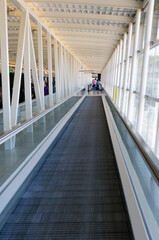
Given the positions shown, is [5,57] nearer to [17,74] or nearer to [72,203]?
[17,74]

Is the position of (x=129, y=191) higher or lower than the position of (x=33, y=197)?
higher

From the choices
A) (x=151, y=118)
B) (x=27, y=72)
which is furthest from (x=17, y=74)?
(x=151, y=118)

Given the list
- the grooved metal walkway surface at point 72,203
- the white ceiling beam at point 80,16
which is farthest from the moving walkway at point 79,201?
the white ceiling beam at point 80,16

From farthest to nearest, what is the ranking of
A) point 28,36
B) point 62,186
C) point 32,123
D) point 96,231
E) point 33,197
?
point 28,36 → point 32,123 → point 62,186 → point 33,197 → point 96,231

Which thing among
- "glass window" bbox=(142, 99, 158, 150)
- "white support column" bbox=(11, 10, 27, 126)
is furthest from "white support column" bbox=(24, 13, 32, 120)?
"glass window" bbox=(142, 99, 158, 150)

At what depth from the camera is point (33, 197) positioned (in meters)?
4.12

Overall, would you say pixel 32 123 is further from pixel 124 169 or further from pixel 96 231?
pixel 96 231

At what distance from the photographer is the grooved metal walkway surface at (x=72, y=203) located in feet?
10.6

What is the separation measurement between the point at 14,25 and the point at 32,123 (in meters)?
9.36

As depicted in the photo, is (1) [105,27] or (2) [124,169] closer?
(2) [124,169]

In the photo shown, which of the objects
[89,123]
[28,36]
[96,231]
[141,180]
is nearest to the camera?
[96,231]

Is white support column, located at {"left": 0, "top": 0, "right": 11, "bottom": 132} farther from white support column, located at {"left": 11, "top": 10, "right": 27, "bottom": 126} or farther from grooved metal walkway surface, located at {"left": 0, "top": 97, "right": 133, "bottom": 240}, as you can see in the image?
grooved metal walkway surface, located at {"left": 0, "top": 97, "right": 133, "bottom": 240}

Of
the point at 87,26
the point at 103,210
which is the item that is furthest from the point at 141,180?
the point at 87,26

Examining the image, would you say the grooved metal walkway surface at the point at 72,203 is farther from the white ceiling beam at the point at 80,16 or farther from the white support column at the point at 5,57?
the white ceiling beam at the point at 80,16
